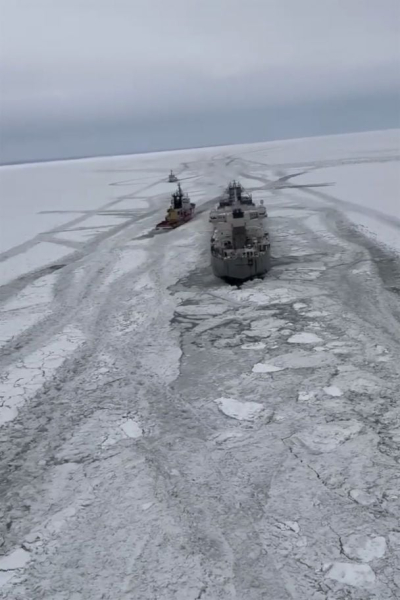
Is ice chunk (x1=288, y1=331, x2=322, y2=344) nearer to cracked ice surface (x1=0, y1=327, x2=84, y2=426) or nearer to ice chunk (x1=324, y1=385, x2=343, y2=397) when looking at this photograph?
ice chunk (x1=324, y1=385, x2=343, y2=397)

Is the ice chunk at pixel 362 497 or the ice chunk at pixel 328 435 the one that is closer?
the ice chunk at pixel 362 497

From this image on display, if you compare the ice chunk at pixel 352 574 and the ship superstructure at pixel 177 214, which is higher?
the ship superstructure at pixel 177 214

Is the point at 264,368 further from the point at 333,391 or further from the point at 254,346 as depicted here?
the point at 333,391

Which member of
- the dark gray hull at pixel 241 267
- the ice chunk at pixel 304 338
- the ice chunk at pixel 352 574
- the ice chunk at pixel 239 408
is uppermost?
the dark gray hull at pixel 241 267

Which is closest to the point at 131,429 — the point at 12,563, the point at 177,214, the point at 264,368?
the point at 12,563

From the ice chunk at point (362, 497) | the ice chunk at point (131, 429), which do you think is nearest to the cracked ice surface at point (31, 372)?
the ice chunk at point (131, 429)

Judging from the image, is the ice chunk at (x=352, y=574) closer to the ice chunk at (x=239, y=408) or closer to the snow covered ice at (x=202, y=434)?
the snow covered ice at (x=202, y=434)
